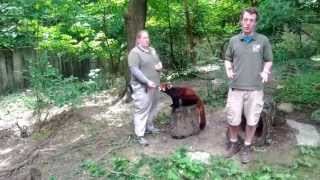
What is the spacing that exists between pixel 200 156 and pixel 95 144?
1.58m

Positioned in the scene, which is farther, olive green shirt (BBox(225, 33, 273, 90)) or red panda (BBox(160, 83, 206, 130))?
red panda (BBox(160, 83, 206, 130))

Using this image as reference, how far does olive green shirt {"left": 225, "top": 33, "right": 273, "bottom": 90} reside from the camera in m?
5.20

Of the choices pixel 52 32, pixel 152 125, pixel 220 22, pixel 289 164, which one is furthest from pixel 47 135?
pixel 220 22

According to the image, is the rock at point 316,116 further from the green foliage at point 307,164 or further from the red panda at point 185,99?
the red panda at point 185,99

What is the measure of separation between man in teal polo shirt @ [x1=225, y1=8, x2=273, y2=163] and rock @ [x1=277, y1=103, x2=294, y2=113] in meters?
1.55

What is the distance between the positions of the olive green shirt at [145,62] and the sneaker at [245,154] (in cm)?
137

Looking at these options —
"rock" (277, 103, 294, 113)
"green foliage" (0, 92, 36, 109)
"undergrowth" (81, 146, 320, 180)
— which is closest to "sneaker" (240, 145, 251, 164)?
"undergrowth" (81, 146, 320, 180)

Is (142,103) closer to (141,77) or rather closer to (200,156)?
(141,77)

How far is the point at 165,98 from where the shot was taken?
806 centimetres

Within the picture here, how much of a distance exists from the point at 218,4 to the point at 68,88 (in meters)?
4.20

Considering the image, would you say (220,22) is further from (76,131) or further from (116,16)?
(76,131)

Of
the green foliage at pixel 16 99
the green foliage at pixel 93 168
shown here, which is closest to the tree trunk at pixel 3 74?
the green foliage at pixel 16 99

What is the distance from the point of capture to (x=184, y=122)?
6098mm

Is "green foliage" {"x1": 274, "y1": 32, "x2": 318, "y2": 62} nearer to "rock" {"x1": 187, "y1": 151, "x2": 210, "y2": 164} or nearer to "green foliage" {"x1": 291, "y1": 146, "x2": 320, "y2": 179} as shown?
"green foliage" {"x1": 291, "y1": 146, "x2": 320, "y2": 179}
